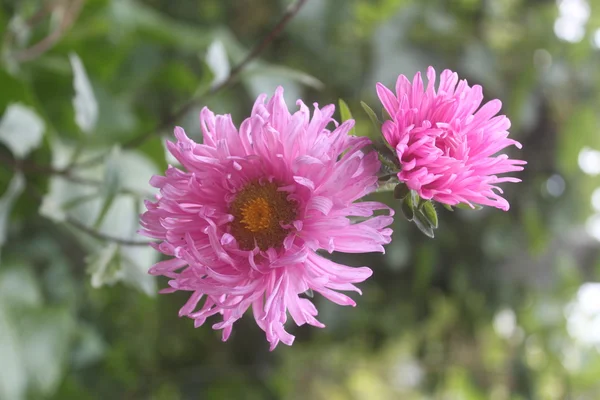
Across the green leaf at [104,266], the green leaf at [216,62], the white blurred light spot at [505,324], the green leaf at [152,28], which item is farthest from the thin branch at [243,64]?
the white blurred light spot at [505,324]

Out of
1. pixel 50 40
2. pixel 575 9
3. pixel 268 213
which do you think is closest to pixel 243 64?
pixel 268 213

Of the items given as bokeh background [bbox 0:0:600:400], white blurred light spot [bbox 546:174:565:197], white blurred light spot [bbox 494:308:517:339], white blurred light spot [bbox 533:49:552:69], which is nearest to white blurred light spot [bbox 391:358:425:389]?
bokeh background [bbox 0:0:600:400]

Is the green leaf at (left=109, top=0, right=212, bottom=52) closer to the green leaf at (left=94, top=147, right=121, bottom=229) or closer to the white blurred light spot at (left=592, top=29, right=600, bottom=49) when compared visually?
the green leaf at (left=94, top=147, right=121, bottom=229)

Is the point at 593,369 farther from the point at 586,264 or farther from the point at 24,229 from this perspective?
the point at 24,229

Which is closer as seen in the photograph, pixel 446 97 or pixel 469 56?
pixel 446 97

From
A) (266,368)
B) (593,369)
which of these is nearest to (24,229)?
(266,368)

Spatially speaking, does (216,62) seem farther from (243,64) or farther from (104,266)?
(104,266)
